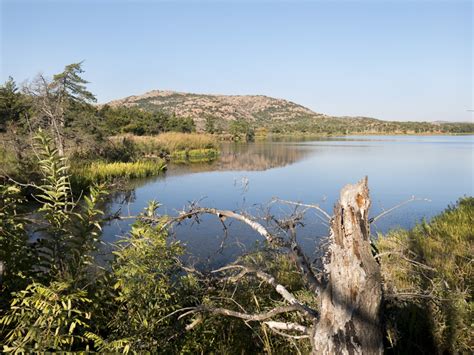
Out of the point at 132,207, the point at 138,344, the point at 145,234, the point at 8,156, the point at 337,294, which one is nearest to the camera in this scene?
the point at 337,294

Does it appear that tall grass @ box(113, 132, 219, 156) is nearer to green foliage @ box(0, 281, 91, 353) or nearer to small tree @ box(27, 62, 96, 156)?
small tree @ box(27, 62, 96, 156)

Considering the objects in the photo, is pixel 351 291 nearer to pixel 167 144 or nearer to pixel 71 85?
pixel 71 85

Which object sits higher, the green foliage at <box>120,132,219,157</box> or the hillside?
the hillside

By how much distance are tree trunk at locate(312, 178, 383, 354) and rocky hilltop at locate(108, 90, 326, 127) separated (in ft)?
417

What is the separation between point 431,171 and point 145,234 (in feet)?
70.2

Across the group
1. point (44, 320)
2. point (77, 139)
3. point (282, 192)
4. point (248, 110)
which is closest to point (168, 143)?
point (77, 139)

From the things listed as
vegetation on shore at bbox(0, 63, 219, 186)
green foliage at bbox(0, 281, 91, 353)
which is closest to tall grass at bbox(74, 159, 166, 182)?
vegetation on shore at bbox(0, 63, 219, 186)

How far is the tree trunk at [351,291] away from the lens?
1776 millimetres

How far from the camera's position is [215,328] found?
115 inches

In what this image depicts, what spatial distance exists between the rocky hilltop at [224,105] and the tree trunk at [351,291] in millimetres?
127165

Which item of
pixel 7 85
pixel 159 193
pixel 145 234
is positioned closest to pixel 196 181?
pixel 159 193

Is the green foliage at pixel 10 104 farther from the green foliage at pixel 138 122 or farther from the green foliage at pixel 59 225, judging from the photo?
the green foliage at pixel 59 225

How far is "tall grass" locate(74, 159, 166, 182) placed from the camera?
1273 cm

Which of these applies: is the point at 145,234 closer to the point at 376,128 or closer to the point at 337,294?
the point at 337,294
